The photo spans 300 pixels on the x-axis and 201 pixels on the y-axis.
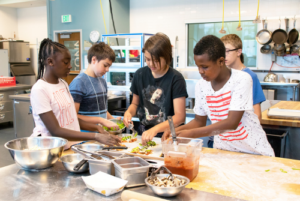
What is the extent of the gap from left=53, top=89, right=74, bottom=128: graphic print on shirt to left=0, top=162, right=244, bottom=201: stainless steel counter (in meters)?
0.45

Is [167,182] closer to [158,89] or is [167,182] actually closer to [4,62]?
[158,89]

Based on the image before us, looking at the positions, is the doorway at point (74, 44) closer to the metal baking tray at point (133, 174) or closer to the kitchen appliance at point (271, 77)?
the kitchen appliance at point (271, 77)

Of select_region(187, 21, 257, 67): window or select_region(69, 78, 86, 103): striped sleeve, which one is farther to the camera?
select_region(187, 21, 257, 67): window

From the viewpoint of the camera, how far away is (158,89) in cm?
197

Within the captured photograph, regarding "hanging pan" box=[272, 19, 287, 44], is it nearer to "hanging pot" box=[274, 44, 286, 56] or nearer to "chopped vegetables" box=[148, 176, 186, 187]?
"hanging pot" box=[274, 44, 286, 56]

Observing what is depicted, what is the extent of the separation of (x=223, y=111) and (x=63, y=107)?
3.16ft

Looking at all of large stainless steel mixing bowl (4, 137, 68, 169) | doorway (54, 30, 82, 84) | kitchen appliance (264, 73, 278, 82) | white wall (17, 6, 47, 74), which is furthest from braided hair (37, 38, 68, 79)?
white wall (17, 6, 47, 74)

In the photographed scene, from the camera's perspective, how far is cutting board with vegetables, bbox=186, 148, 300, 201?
1.09m

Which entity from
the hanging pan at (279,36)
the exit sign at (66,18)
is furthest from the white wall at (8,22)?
the hanging pan at (279,36)

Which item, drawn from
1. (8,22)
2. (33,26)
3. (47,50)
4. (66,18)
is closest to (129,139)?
(47,50)

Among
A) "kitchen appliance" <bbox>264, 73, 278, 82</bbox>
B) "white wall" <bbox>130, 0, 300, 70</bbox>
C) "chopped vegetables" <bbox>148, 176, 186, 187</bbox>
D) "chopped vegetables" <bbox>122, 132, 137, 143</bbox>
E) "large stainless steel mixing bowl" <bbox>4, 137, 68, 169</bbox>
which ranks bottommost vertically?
"chopped vegetables" <bbox>122, 132, 137, 143</bbox>

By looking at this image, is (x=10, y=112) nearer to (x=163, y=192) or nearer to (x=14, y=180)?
(x=14, y=180)

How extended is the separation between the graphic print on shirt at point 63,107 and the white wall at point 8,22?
7769 millimetres

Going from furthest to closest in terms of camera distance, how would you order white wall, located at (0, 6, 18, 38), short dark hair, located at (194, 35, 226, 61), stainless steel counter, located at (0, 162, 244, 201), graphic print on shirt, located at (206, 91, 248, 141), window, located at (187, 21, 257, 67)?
1. white wall, located at (0, 6, 18, 38)
2. window, located at (187, 21, 257, 67)
3. graphic print on shirt, located at (206, 91, 248, 141)
4. short dark hair, located at (194, 35, 226, 61)
5. stainless steel counter, located at (0, 162, 244, 201)
